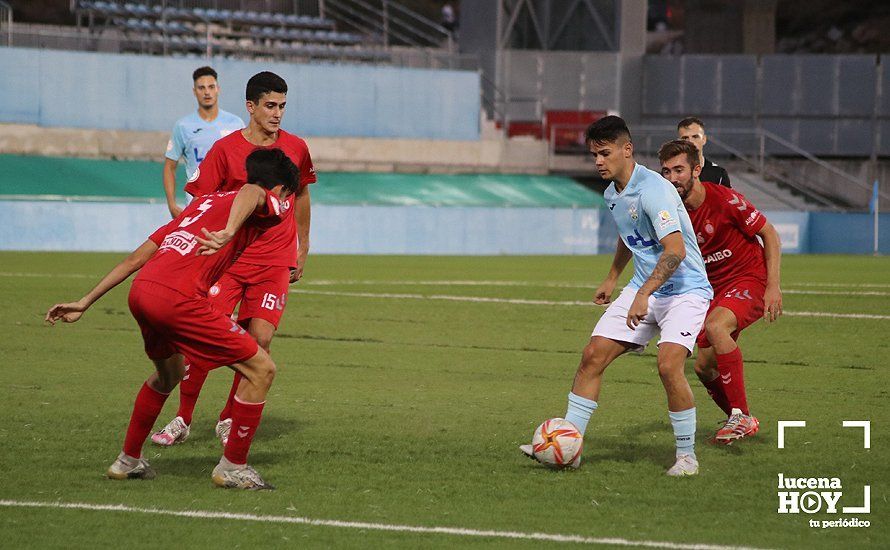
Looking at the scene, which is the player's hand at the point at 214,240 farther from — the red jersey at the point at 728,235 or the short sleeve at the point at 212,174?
the red jersey at the point at 728,235

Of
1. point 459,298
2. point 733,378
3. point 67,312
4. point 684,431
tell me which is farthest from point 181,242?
point 459,298

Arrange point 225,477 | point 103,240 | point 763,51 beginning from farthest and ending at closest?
point 763,51
point 103,240
point 225,477

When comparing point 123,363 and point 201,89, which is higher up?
point 201,89

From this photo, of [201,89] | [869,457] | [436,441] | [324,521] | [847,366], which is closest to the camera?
[324,521]

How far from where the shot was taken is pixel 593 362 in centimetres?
737

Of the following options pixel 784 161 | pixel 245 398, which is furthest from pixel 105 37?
pixel 245 398

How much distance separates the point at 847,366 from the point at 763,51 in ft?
132

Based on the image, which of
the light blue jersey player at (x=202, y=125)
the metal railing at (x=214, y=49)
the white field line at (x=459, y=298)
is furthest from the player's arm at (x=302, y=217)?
the metal railing at (x=214, y=49)

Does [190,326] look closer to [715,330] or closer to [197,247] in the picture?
[197,247]

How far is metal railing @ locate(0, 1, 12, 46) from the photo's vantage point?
115 feet

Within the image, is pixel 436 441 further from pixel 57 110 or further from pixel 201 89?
pixel 57 110

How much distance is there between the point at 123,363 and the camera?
452 inches

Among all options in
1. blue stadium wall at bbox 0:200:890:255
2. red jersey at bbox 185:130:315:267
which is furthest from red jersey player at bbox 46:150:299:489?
blue stadium wall at bbox 0:200:890:255

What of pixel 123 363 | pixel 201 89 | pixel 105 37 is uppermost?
pixel 105 37
